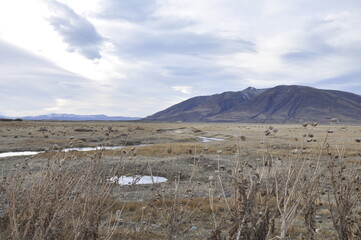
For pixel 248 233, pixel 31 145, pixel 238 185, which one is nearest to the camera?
pixel 238 185

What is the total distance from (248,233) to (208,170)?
15.8 meters

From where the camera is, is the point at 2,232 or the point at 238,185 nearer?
the point at 238,185

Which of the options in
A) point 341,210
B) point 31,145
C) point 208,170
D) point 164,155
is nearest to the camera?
point 341,210

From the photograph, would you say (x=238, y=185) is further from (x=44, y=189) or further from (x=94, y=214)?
(x=44, y=189)

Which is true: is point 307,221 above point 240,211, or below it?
below

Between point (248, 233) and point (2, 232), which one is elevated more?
point (248, 233)

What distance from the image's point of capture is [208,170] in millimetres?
19906

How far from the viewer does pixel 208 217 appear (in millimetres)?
10031

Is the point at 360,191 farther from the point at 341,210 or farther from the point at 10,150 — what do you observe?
the point at 10,150

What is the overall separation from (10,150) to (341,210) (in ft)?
116

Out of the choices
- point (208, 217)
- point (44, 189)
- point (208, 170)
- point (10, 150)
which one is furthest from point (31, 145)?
point (44, 189)

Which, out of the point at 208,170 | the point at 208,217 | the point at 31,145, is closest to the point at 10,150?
the point at 31,145

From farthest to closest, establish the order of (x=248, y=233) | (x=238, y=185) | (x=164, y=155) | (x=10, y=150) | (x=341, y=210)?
(x=10, y=150) < (x=164, y=155) < (x=341, y=210) < (x=248, y=233) < (x=238, y=185)

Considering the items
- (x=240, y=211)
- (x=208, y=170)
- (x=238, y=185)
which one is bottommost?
(x=208, y=170)
